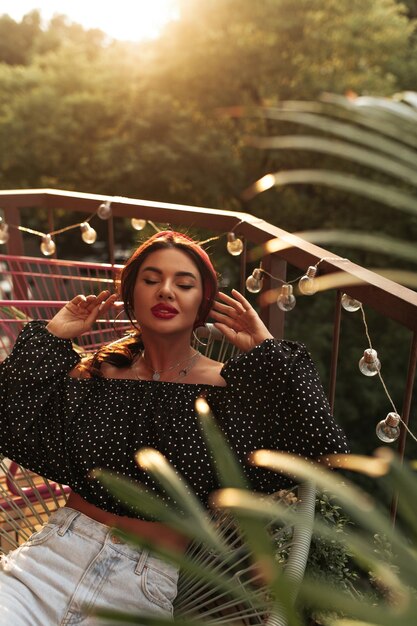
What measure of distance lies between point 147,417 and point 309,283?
0.49 meters

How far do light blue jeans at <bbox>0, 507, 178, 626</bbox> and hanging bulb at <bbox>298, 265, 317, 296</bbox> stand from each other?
678 mm

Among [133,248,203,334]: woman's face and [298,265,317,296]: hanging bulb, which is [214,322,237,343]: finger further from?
[298,265,317,296]: hanging bulb

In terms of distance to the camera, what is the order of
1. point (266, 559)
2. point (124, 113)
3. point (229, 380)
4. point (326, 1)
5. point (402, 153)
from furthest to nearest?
point (124, 113) → point (326, 1) → point (229, 380) → point (402, 153) → point (266, 559)

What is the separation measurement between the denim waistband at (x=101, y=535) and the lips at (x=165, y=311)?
495 mm

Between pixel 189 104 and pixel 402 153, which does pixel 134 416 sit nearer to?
pixel 402 153

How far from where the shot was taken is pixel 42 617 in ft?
4.61

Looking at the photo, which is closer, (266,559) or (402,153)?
(266,559)

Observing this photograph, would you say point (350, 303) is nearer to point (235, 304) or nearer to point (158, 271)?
point (235, 304)

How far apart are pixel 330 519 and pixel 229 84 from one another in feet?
43.3

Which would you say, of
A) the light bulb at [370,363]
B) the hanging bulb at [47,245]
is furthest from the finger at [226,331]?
the hanging bulb at [47,245]

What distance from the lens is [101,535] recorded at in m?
1.50

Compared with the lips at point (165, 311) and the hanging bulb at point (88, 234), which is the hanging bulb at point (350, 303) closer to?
the lips at point (165, 311)

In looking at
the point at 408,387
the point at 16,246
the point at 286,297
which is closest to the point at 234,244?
the point at 286,297

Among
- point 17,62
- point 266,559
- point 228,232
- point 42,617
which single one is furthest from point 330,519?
point 17,62
